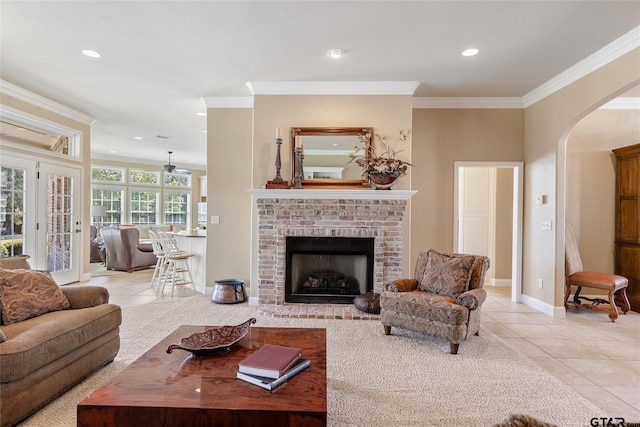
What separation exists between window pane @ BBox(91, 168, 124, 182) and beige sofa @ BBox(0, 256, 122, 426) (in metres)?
7.84

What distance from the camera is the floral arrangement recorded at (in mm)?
3920

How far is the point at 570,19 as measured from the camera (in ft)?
9.03

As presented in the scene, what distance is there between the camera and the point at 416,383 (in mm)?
2346

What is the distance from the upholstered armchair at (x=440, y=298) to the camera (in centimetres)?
286

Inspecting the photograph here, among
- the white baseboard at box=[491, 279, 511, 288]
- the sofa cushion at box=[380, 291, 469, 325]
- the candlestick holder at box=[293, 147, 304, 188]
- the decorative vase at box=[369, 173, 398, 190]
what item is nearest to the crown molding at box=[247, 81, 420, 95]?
the candlestick holder at box=[293, 147, 304, 188]

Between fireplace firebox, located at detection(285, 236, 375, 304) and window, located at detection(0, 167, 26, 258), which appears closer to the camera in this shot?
fireplace firebox, located at detection(285, 236, 375, 304)

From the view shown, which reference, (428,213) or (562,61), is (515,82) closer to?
(562,61)

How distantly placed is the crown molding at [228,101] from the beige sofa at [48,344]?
3071mm

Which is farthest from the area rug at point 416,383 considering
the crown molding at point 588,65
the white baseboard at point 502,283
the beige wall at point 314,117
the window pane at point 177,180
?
the window pane at point 177,180

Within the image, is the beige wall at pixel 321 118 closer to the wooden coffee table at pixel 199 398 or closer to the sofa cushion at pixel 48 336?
the sofa cushion at pixel 48 336

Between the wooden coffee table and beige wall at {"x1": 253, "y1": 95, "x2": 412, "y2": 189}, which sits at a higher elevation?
beige wall at {"x1": 253, "y1": 95, "x2": 412, "y2": 189}

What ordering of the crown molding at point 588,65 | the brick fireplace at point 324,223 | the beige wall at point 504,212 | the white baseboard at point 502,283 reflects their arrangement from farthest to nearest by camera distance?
the white baseboard at point 502,283 → the beige wall at point 504,212 → the brick fireplace at point 324,223 → the crown molding at point 588,65

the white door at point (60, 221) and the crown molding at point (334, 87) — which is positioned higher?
the crown molding at point (334, 87)

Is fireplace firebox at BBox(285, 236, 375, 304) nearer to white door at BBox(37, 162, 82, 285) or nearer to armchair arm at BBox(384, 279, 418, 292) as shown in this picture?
armchair arm at BBox(384, 279, 418, 292)
